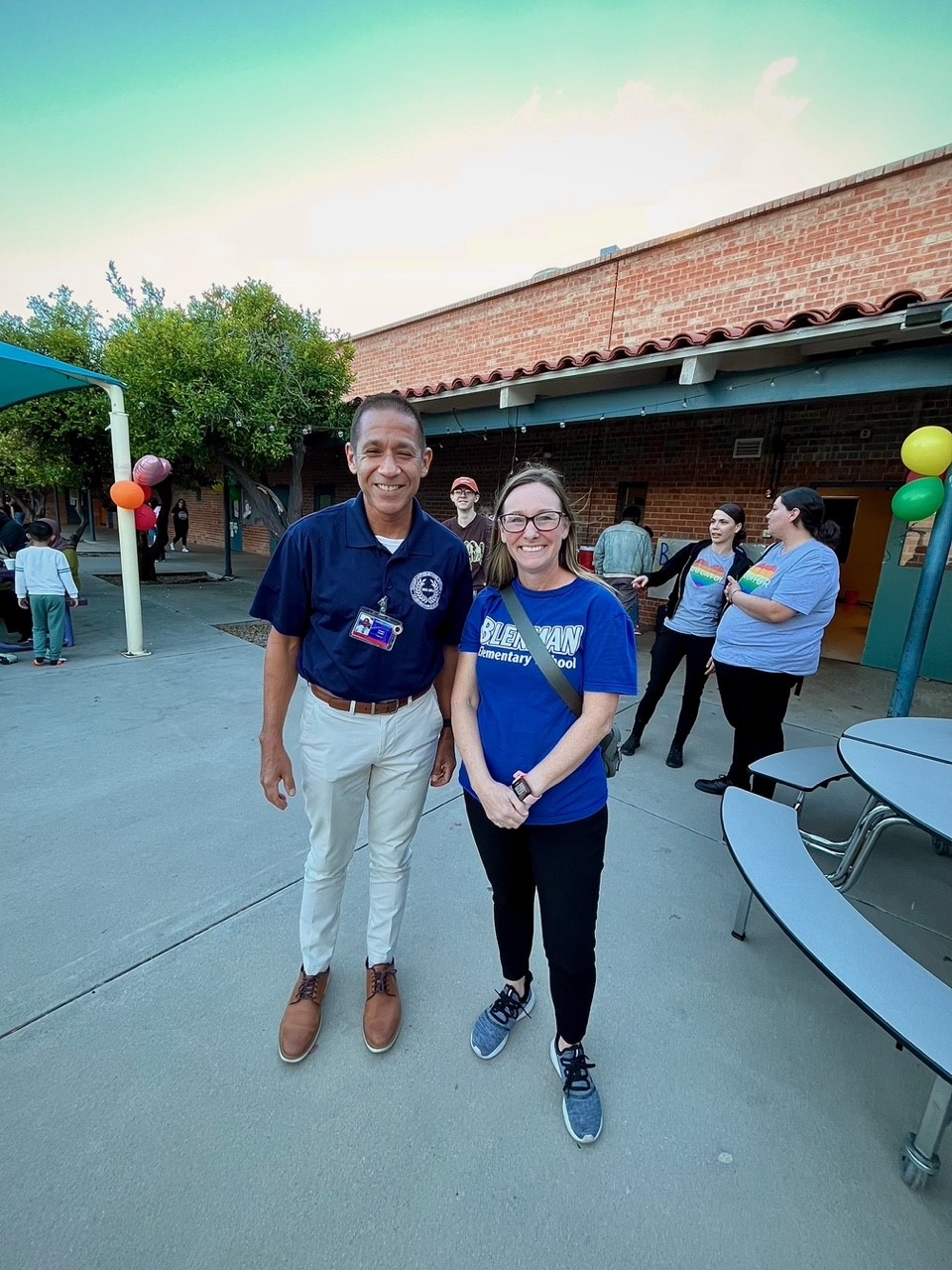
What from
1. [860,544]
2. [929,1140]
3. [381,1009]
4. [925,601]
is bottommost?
[381,1009]

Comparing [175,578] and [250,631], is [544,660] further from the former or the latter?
[175,578]

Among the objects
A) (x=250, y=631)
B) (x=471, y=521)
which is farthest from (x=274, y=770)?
(x=250, y=631)

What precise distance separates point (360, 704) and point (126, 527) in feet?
17.1

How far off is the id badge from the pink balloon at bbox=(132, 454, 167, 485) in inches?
292

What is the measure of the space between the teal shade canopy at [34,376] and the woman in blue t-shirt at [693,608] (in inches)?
209

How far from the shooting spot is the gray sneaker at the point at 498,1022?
1686 mm

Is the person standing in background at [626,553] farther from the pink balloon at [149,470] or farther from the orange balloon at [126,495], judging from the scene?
the pink balloon at [149,470]

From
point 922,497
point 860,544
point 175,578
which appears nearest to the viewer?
point 922,497

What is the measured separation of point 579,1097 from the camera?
152cm

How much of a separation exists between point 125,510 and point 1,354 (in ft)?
4.96

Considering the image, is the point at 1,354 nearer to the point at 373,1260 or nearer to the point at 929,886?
the point at 373,1260

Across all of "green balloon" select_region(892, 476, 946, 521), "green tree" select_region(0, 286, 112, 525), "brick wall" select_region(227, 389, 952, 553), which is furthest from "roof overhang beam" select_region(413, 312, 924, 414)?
"green tree" select_region(0, 286, 112, 525)

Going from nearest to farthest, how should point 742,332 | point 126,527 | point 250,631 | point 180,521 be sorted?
point 742,332
point 126,527
point 250,631
point 180,521

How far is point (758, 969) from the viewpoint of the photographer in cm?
205
